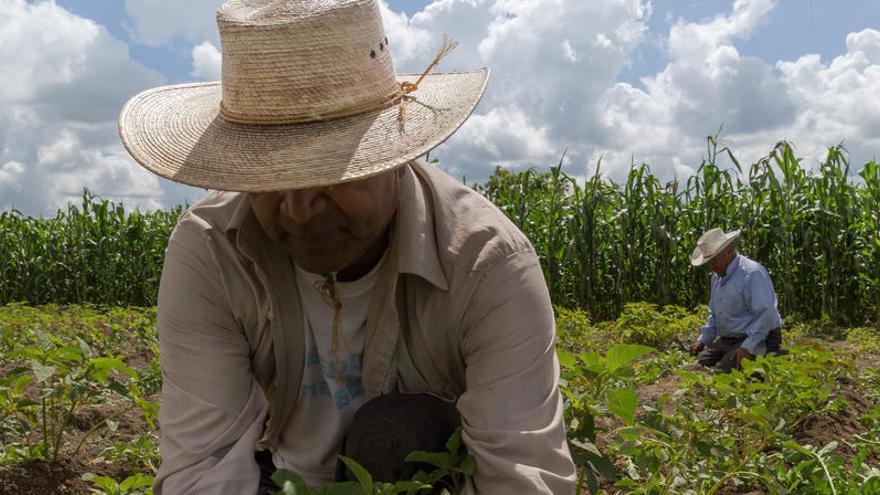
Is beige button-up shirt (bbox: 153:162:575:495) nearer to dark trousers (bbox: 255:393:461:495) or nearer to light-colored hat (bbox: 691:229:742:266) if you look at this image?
dark trousers (bbox: 255:393:461:495)

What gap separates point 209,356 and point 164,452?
230 mm

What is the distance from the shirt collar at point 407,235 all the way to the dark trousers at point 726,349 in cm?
524

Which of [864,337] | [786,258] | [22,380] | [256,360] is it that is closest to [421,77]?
[256,360]

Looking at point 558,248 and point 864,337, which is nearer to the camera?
point 864,337

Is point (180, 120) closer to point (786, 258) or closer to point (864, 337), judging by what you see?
point (864, 337)

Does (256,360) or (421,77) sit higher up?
(421,77)

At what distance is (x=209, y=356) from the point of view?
1.89 meters

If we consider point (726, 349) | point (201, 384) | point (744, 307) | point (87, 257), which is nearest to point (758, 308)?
point (744, 307)

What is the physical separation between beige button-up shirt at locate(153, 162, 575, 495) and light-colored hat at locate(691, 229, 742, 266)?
5406 millimetres

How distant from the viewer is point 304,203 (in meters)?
1.63

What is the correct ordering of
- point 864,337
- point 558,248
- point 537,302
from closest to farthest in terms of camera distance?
1. point 537,302
2. point 864,337
3. point 558,248

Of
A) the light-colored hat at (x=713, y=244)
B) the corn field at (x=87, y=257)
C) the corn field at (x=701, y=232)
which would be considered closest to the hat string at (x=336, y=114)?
the light-colored hat at (x=713, y=244)

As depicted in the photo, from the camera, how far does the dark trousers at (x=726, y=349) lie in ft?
22.0

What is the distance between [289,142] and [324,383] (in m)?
0.67
